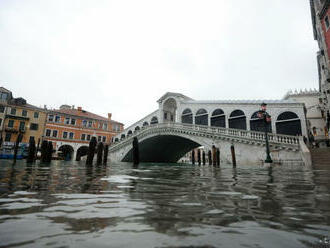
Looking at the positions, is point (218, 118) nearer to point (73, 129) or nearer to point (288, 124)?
point (288, 124)

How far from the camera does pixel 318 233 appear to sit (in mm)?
906

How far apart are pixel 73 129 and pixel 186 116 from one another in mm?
20565

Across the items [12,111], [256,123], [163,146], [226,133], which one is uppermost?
[12,111]

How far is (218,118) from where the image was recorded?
26.2 meters

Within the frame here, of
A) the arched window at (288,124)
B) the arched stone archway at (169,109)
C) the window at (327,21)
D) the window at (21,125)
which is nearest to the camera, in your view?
the window at (327,21)

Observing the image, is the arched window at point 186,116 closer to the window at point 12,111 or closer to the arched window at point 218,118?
the arched window at point 218,118

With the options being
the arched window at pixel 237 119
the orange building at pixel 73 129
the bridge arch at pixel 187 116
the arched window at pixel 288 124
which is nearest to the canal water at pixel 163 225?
the arched window at pixel 288 124

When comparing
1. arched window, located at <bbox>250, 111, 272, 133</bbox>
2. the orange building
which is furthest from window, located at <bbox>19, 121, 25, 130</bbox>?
arched window, located at <bbox>250, 111, 272, 133</bbox>

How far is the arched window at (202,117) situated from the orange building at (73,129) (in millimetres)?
17173

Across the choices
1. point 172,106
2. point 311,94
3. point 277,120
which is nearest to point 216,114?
point 277,120

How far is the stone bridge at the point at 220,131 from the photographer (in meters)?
14.8

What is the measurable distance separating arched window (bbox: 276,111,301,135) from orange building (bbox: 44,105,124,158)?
1054 inches

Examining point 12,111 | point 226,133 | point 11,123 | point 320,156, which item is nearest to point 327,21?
point 226,133

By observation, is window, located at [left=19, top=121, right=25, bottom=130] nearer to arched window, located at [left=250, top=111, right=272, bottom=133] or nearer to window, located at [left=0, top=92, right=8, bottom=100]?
window, located at [left=0, top=92, right=8, bottom=100]
